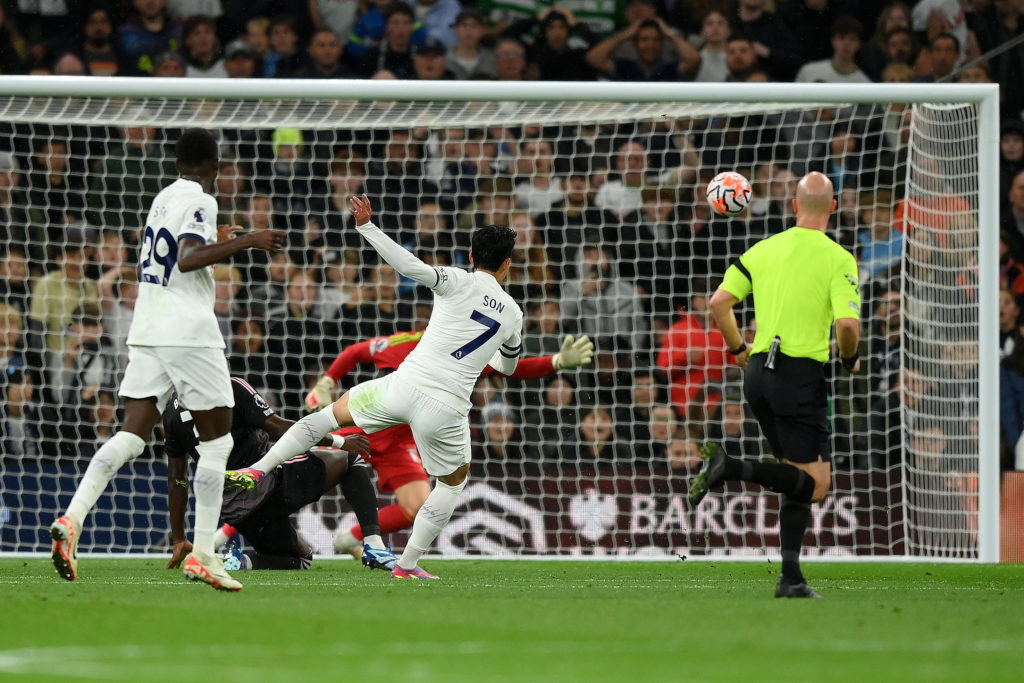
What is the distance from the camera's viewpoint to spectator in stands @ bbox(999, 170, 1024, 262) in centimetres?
1321

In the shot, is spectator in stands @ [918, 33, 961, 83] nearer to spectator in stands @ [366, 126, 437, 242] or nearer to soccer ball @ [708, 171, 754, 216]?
spectator in stands @ [366, 126, 437, 242]

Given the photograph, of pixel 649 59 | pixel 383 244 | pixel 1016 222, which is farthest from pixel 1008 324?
pixel 383 244

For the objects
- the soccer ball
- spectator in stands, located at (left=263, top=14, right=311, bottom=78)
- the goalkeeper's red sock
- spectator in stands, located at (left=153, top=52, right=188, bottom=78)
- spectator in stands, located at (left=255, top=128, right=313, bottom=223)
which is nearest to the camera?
the soccer ball

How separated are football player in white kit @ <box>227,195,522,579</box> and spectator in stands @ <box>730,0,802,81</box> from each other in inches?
296

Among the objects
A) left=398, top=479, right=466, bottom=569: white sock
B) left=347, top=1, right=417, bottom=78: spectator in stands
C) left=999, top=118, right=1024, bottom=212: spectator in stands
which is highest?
left=347, top=1, right=417, bottom=78: spectator in stands

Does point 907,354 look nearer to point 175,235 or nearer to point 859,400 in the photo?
point 859,400

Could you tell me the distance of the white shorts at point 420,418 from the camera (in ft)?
24.8

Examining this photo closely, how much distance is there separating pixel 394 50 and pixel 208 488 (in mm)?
8456

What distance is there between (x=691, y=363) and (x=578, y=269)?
4.03 ft

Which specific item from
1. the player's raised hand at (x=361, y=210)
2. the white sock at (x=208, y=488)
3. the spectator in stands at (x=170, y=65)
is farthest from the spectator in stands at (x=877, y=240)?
the spectator in stands at (x=170, y=65)

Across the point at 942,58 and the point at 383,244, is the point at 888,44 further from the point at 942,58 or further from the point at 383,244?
the point at 383,244

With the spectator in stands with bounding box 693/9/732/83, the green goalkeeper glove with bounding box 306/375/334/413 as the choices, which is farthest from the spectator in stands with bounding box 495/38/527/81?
the green goalkeeper glove with bounding box 306/375/334/413

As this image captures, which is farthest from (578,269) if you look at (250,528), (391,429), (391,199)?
(250,528)

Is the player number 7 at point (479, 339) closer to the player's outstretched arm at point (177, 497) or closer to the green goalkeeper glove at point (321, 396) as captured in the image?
the green goalkeeper glove at point (321, 396)
